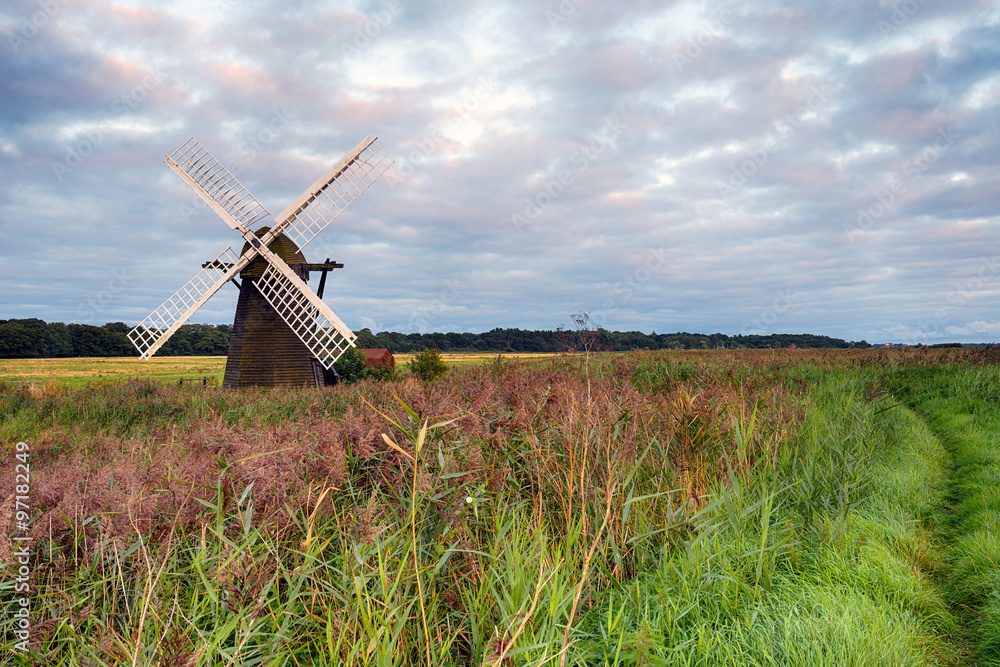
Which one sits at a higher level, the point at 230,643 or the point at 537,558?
the point at 537,558

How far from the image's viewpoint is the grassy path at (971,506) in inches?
146

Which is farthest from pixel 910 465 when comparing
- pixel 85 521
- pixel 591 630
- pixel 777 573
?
pixel 85 521

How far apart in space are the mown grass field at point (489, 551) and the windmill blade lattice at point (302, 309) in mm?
17259

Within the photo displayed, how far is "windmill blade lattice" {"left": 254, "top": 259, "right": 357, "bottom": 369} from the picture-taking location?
71.7 feet

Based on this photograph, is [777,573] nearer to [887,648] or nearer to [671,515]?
[887,648]

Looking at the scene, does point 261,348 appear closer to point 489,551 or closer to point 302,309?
point 302,309

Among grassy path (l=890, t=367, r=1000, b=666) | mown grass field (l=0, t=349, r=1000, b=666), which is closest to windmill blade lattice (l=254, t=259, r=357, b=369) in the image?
mown grass field (l=0, t=349, r=1000, b=666)

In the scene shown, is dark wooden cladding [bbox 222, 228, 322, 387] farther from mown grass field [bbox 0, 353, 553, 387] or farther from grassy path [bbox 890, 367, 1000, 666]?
grassy path [bbox 890, 367, 1000, 666]

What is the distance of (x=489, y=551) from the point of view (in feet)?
10.3

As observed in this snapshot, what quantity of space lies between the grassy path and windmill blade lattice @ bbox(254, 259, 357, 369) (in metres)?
19.1

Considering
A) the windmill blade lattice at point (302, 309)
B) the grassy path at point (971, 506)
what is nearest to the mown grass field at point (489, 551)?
the grassy path at point (971, 506)

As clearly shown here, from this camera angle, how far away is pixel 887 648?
9.66 feet

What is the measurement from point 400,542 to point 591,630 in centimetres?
121

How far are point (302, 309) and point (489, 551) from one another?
20845 mm
